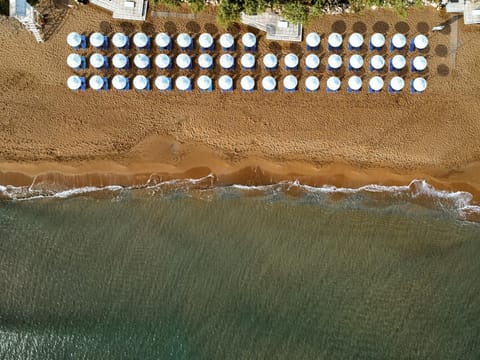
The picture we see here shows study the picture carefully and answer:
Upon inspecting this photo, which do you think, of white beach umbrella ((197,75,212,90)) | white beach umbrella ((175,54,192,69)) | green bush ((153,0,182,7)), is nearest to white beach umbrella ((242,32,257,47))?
white beach umbrella ((197,75,212,90))

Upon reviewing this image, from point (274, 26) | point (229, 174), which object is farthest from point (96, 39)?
point (229, 174)

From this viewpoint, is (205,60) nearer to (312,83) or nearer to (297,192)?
(312,83)

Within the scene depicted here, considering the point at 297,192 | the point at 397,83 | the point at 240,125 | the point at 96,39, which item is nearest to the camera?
the point at 96,39

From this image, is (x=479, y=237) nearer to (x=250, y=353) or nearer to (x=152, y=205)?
(x=250, y=353)

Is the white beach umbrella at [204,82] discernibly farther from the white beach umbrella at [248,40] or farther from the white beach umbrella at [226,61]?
the white beach umbrella at [248,40]

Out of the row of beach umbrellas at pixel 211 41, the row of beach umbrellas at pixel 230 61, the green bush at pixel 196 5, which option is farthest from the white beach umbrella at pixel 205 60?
the green bush at pixel 196 5

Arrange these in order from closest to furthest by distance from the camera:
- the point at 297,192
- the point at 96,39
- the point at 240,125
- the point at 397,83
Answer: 1. the point at 96,39
2. the point at 397,83
3. the point at 240,125
4. the point at 297,192
